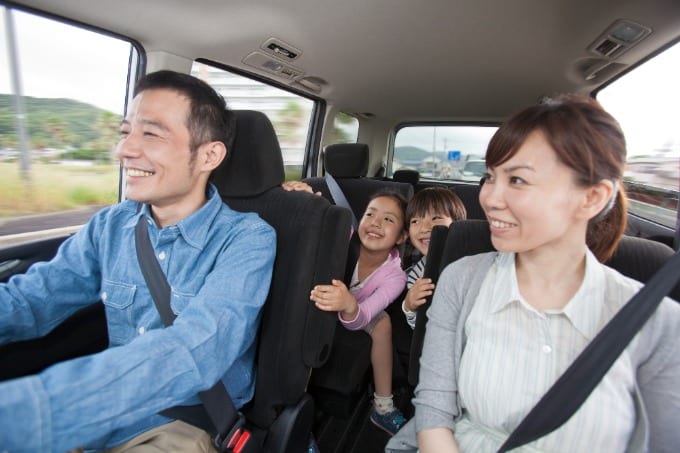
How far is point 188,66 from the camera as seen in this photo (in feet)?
7.23

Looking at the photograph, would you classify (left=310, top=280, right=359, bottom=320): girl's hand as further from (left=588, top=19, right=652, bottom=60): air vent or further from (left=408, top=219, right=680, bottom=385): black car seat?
(left=588, top=19, right=652, bottom=60): air vent

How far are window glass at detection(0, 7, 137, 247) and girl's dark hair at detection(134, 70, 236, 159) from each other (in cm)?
83

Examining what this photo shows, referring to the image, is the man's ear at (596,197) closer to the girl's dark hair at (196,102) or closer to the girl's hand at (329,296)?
the girl's hand at (329,296)

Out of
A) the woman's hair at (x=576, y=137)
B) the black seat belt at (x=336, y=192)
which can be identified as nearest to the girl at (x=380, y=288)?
the black seat belt at (x=336, y=192)

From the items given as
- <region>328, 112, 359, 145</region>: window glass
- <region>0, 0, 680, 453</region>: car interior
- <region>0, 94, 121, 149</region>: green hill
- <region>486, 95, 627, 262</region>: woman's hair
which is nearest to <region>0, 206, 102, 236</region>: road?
<region>0, 0, 680, 453</region>: car interior

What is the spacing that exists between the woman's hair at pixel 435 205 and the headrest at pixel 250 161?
93 centimetres

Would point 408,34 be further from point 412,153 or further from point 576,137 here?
point 412,153

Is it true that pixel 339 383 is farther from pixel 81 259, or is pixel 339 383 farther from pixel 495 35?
pixel 495 35

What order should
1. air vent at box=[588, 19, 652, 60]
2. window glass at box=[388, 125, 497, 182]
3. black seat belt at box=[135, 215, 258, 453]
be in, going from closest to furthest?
black seat belt at box=[135, 215, 258, 453], air vent at box=[588, 19, 652, 60], window glass at box=[388, 125, 497, 182]

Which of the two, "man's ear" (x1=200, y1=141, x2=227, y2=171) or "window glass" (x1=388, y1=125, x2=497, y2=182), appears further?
"window glass" (x1=388, y1=125, x2=497, y2=182)

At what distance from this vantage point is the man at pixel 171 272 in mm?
829

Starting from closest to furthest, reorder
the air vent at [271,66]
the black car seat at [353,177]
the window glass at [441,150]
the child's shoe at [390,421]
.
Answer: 1. the child's shoe at [390,421]
2. the air vent at [271,66]
3. the black car seat at [353,177]
4. the window glass at [441,150]

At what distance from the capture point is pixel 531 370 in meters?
0.83

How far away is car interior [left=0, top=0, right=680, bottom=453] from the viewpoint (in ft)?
3.92
